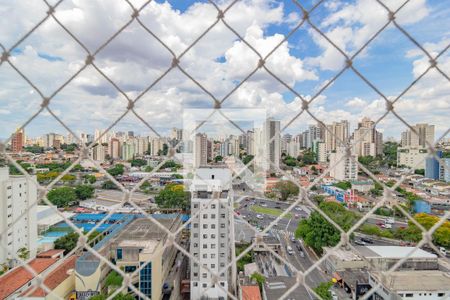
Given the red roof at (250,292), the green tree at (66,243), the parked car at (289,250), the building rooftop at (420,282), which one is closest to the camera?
the building rooftop at (420,282)

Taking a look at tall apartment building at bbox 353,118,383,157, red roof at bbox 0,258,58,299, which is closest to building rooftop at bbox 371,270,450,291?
tall apartment building at bbox 353,118,383,157

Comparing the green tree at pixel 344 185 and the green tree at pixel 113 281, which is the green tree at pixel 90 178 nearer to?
the green tree at pixel 113 281

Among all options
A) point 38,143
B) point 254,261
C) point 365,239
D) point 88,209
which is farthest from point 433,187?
point 38,143

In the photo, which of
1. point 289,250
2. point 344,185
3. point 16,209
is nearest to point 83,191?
point 16,209

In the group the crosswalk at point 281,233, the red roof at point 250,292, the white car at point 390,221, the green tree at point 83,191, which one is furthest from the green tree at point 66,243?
the white car at point 390,221

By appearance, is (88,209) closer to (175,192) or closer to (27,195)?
(175,192)

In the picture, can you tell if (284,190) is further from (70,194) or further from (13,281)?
(70,194)

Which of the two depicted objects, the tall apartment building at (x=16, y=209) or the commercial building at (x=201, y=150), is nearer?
the commercial building at (x=201, y=150)

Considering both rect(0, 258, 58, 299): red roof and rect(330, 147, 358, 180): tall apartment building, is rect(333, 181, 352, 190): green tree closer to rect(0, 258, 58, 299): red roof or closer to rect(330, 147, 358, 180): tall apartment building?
rect(330, 147, 358, 180): tall apartment building
